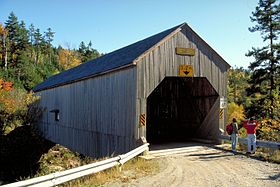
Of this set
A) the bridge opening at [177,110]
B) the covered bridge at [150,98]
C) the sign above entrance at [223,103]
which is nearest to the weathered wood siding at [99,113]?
the covered bridge at [150,98]

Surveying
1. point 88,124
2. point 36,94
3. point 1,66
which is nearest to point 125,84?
point 88,124

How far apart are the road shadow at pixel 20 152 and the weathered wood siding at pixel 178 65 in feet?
45.4

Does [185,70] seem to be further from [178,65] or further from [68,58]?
[68,58]

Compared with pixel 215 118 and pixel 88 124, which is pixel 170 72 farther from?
pixel 88 124

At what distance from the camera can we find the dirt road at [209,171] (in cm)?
684

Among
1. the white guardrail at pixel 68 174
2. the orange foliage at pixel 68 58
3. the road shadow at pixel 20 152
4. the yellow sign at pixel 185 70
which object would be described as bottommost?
the road shadow at pixel 20 152

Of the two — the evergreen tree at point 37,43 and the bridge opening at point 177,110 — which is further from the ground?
the evergreen tree at point 37,43

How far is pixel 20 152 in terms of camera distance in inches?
939

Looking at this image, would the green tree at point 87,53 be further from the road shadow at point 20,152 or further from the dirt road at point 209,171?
the dirt road at point 209,171

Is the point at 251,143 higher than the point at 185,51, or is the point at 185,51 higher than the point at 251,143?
the point at 185,51

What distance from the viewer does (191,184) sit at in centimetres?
664

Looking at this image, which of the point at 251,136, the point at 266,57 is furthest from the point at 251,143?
the point at 266,57

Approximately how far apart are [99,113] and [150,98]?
3898mm

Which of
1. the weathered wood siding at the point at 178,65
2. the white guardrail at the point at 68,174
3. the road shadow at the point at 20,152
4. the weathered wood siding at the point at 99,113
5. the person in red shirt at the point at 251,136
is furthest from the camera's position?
the road shadow at the point at 20,152
